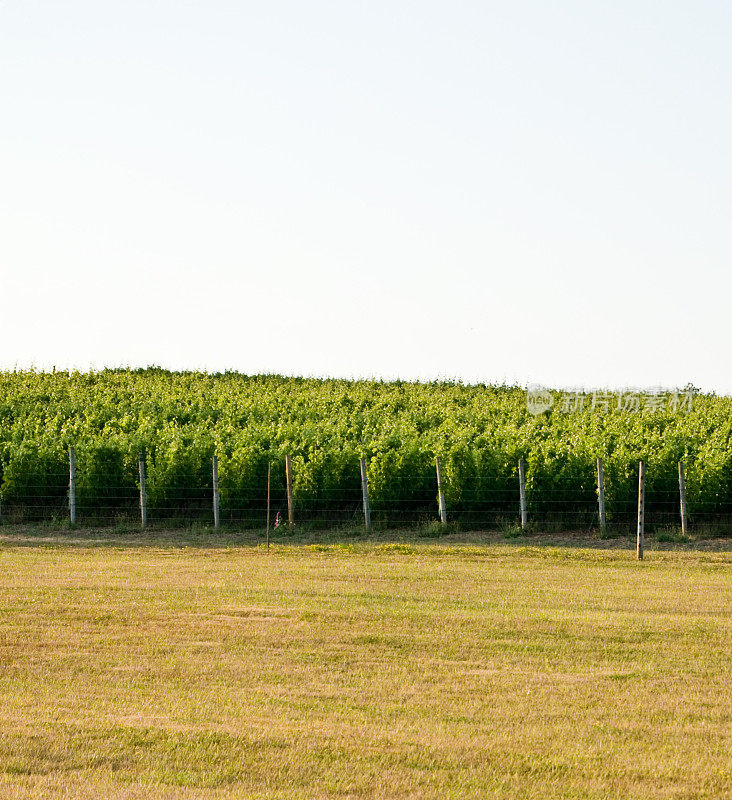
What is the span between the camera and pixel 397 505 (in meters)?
27.7

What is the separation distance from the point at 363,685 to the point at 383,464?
1782 cm

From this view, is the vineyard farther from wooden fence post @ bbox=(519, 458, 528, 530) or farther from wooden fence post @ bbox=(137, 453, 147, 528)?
wooden fence post @ bbox=(519, 458, 528, 530)

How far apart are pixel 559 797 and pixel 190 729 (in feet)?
9.18

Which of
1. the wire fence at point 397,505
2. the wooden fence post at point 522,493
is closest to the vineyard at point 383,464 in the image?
the wire fence at point 397,505

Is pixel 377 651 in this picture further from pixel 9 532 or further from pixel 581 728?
pixel 9 532

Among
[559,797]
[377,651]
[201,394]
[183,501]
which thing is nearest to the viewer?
[559,797]

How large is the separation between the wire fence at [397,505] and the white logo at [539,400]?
10.4 meters

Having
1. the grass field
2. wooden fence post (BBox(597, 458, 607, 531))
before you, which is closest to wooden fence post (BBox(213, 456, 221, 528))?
the grass field

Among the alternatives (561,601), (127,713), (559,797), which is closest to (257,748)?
(127,713)

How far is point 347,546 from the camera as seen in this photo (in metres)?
23.6

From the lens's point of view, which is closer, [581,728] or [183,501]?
[581,728]

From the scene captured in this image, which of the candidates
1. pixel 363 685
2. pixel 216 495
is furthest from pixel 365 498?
pixel 363 685

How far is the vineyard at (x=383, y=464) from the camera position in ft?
88.2

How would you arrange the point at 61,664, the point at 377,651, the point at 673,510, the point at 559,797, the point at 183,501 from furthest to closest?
1. the point at 183,501
2. the point at 673,510
3. the point at 377,651
4. the point at 61,664
5. the point at 559,797
